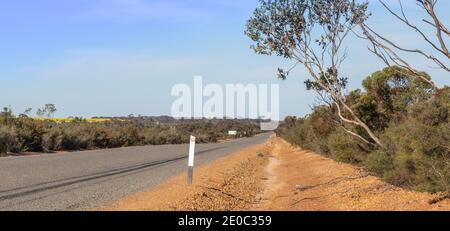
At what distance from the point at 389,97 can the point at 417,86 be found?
542 centimetres

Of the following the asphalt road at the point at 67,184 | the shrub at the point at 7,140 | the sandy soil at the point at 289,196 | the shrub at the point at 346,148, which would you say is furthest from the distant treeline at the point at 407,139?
the shrub at the point at 7,140

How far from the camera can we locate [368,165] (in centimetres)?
1611

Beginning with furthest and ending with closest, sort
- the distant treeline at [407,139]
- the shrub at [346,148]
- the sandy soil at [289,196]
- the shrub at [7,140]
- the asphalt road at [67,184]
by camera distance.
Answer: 1. the shrub at [7,140]
2. the shrub at [346,148]
3. the asphalt road at [67,184]
4. the sandy soil at [289,196]
5. the distant treeline at [407,139]

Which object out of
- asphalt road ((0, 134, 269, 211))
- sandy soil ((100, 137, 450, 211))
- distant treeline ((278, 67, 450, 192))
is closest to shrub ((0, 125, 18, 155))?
asphalt road ((0, 134, 269, 211))

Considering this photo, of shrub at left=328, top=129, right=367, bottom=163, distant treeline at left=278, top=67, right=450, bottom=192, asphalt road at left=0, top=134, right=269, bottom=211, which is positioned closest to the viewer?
distant treeline at left=278, top=67, right=450, bottom=192

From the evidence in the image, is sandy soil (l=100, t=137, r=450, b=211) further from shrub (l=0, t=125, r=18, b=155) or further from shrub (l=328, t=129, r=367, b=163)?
shrub (l=0, t=125, r=18, b=155)

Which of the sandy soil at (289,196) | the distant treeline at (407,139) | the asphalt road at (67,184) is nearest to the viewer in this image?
the distant treeline at (407,139)

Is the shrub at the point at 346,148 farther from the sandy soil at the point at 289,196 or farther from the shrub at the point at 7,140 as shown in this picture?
the shrub at the point at 7,140

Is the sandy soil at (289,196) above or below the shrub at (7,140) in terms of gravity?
below

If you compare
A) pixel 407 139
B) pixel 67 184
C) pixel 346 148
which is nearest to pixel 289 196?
pixel 407 139

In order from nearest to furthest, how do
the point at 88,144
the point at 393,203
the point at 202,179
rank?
1. the point at 393,203
2. the point at 202,179
3. the point at 88,144

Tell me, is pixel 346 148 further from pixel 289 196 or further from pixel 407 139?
pixel 407 139
